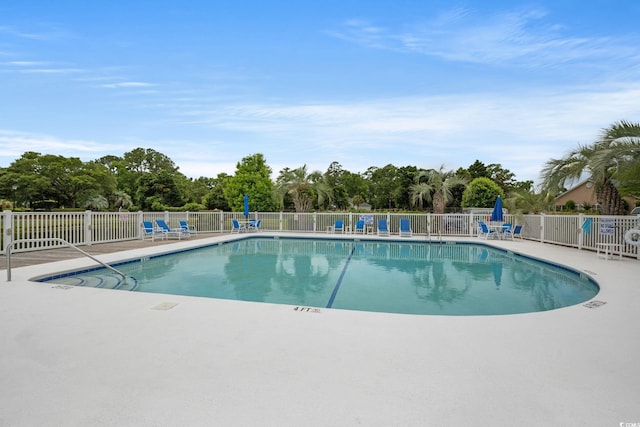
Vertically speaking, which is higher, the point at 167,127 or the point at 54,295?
the point at 167,127

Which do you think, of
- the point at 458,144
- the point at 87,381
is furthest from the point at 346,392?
the point at 458,144

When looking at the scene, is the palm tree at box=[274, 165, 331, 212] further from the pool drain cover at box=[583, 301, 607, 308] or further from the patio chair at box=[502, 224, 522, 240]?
the pool drain cover at box=[583, 301, 607, 308]

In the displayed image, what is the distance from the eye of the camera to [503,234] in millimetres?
13648

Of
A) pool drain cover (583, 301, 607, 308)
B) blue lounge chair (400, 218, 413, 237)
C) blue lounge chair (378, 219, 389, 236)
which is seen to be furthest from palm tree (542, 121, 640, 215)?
pool drain cover (583, 301, 607, 308)

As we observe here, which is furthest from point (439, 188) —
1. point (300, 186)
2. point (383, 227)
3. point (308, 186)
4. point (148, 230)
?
point (148, 230)

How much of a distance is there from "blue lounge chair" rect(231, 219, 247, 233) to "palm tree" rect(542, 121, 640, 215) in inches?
494

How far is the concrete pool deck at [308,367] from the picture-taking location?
1845 mm

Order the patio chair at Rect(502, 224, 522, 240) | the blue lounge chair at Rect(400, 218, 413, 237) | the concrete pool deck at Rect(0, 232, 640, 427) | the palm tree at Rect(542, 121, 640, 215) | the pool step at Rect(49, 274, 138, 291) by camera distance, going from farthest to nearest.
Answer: the blue lounge chair at Rect(400, 218, 413, 237), the patio chair at Rect(502, 224, 522, 240), the palm tree at Rect(542, 121, 640, 215), the pool step at Rect(49, 274, 138, 291), the concrete pool deck at Rect(0, 232, 640, 427)

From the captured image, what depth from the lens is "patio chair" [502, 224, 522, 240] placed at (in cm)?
1365
